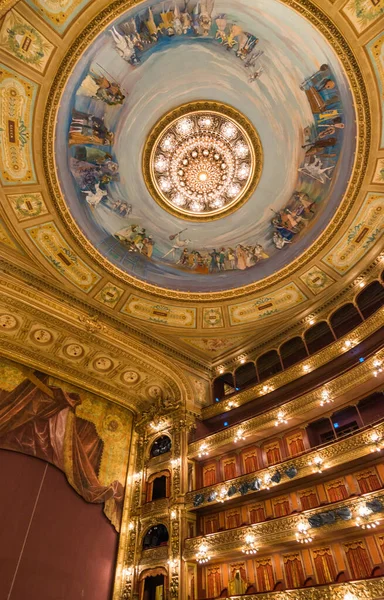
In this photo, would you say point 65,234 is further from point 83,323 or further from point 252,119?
point 252,119

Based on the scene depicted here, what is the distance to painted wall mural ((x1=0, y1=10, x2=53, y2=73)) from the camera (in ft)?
35.1

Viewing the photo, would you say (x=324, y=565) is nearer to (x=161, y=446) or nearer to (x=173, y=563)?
(x=173, y=563)

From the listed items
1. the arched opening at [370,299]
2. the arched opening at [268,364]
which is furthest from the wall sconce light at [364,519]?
the arched opening at [268,364]

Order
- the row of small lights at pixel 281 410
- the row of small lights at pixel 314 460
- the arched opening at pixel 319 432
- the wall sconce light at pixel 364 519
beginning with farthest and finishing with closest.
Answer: the arched opening at pixel 319 432 → the row of small lights at pixel 281 410 → the row of small lights at pixel 314 460 → the wall sconce light at pixel 364 519

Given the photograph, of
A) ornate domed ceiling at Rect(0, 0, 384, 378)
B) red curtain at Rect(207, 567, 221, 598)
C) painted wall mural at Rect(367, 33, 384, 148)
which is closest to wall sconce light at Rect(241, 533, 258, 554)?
red curtain at Rect(207, 567, 221, 598)

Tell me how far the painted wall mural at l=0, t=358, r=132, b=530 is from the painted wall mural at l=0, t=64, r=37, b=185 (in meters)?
8.19

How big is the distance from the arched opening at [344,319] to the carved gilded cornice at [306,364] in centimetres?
170

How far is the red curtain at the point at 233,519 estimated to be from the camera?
14.1 metres

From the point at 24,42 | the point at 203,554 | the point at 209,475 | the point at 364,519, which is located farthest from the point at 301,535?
the point at 24,42

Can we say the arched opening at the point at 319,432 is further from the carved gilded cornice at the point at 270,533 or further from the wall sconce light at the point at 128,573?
the wall sconce light at the point at 128,573

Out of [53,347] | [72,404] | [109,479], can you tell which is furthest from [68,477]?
[53,347]

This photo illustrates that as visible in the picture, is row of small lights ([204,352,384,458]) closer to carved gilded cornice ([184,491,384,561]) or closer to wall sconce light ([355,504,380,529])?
carved gilded cornice ([184,491,384,561])

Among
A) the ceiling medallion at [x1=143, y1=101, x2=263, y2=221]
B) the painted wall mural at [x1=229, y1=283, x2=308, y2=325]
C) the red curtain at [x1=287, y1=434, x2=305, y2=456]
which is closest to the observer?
the red curtain at [x1=287, y1=434, x2=305, y2=456]

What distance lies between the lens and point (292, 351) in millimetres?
17781
